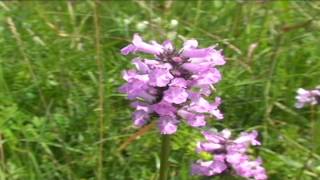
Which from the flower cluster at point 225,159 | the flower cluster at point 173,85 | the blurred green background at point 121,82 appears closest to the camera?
the flower cluster at point 173,85

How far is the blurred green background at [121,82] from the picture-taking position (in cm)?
180

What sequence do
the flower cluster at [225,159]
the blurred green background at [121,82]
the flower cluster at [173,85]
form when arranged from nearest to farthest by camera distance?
the flower cluster at [173,85] < the flower cluster at [225,159] < the blurred green background at [121,82]

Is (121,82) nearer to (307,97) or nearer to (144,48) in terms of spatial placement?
(307,97)

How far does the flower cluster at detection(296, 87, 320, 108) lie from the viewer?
6.09ft

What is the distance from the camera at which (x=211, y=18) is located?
8.22 feet

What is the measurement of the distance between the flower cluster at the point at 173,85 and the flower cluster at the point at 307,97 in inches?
20.6

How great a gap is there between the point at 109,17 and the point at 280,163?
914mm

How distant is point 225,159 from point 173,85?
0.32m

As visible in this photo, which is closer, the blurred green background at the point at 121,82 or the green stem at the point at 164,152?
the green stem at the point at 164,152

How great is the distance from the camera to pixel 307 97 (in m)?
1.91

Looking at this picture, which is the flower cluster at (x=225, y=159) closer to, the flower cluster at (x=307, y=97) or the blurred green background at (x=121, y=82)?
the blurred green background at (x=121, y=82)

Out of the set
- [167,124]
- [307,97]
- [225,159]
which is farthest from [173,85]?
[307,97]

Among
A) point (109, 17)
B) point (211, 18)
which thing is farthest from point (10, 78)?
point (211, 18)

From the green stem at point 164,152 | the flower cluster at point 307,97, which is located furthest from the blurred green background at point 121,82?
the green stem at point 164,152
